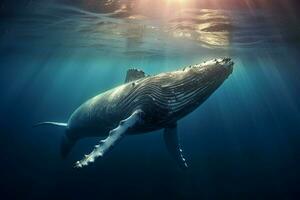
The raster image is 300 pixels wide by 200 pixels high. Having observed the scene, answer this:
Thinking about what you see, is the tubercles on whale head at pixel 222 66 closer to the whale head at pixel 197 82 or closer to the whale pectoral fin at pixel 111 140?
the whale head at pixel 197 82

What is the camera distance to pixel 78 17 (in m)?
19.9

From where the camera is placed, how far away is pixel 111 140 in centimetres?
739

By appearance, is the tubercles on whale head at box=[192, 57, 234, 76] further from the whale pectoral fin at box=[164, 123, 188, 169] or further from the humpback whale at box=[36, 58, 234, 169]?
the whale pectoral fin at box=[164, 123, 188, 169]

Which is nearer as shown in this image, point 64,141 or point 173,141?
point 173,141

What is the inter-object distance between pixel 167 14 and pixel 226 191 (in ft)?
34.2

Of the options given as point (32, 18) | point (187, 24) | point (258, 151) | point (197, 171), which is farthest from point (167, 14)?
point (258, 151)

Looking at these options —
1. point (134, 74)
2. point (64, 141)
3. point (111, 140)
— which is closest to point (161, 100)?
point (111, 140)

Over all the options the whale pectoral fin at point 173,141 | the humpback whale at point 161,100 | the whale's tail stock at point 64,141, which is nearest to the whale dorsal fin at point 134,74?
the humpback whale at point 161,100

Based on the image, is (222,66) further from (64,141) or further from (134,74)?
(64,141)

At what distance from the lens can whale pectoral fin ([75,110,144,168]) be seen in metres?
7.00

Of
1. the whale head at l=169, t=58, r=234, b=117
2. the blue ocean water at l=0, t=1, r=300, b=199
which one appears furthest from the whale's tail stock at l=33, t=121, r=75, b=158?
the whale head at l=169, t=58, r=234, b=117

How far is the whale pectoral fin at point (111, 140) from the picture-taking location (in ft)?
23.0

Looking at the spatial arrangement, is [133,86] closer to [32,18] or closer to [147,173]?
[147,173]

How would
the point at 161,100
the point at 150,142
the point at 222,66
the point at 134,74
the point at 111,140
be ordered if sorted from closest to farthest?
the point at 111,140
the point at 222,66
the point at 161,100
the point at 134,74
the point at 150,142
